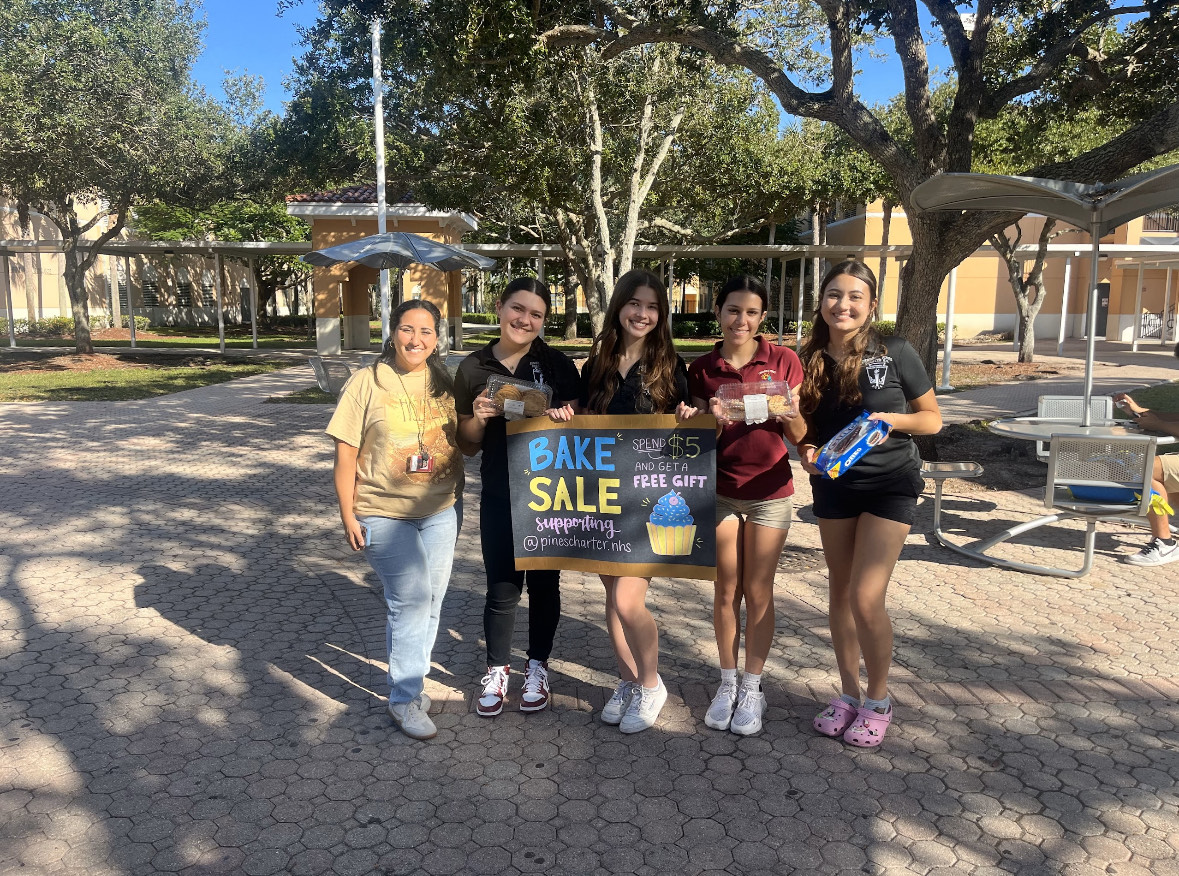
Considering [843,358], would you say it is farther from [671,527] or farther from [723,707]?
[723,707]

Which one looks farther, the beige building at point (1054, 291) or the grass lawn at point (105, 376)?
the beige building at point (1054, 291)

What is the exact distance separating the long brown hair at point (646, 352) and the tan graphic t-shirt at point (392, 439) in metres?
0.74

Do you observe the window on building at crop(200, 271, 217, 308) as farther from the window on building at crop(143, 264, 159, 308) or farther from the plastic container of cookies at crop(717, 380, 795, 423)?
the plastic container of cookies at crop(717, 380, 795, 423)

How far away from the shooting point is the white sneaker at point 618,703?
12.0 ft

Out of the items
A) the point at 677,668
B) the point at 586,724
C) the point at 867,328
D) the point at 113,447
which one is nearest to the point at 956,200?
the point at 867,328

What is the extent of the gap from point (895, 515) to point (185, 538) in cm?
560

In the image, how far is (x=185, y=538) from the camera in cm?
673

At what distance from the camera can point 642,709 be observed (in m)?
3.60

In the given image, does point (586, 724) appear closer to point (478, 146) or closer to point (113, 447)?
point (113, 447)

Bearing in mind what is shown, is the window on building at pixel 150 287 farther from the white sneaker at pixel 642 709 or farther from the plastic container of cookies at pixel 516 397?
the white sneaker at pixel 642 709

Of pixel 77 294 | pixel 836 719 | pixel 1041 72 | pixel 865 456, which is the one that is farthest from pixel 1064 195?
pixel 77 294

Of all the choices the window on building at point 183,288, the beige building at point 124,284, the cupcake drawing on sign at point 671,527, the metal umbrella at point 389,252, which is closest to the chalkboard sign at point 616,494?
the cupcake drawing on sign at point 671,527

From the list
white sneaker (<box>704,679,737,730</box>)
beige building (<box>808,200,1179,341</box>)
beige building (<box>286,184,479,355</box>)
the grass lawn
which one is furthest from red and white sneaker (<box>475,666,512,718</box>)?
beige building (<box>808,200,1179,341</box>)

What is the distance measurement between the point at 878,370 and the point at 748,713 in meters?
1.53
